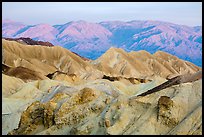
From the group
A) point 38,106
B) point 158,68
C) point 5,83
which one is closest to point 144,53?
point 158,68

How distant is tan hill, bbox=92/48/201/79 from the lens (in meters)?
130

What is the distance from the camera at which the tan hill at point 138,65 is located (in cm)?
12975

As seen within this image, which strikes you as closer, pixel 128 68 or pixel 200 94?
pixel 200 94

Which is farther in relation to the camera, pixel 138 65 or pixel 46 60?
pixel 138 65

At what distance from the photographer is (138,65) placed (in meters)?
139

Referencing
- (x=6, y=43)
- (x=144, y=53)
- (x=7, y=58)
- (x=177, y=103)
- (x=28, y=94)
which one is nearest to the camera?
(x=177, y=103)

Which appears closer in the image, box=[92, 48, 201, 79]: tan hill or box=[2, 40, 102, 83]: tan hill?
box=[2, 40, 102, 83]: tan hill

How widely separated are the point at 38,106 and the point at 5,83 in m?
39.2

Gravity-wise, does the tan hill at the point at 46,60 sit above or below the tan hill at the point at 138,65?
above

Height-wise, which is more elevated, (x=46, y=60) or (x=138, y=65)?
(x=46, y=60)

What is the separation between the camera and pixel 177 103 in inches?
907

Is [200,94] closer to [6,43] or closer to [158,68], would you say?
[6,43]

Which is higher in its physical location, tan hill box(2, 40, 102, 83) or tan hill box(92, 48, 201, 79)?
tan hill box(2, 40, 102, 83)

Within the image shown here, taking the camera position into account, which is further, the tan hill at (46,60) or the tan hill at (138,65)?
the tan hill at (138,65)
